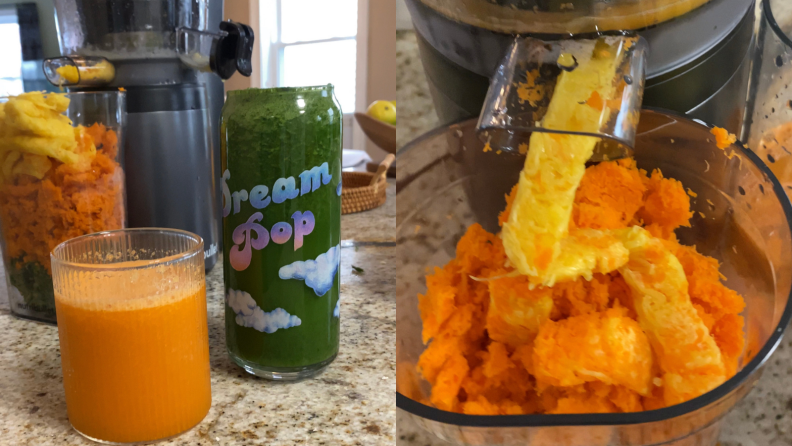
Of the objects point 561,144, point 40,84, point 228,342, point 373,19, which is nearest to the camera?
point 561,144

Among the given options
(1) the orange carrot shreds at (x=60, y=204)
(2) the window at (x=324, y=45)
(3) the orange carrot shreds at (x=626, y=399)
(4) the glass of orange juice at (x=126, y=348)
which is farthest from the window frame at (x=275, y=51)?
(3) the orange carrot shreds at (x=626, y=399)

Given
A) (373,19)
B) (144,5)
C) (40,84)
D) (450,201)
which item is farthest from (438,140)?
(373,19)

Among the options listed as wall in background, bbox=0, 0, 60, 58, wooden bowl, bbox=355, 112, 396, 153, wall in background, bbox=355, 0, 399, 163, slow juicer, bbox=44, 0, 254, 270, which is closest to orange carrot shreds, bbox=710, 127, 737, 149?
slow juicer, bbox=44, 0, 254, 270

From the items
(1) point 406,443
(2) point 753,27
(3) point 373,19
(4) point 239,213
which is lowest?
(1) point 406,443

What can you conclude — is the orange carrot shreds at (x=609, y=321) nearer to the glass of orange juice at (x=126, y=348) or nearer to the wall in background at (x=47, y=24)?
the glass of orange juice at (x=126, y=348)

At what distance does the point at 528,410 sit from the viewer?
10.5 inches

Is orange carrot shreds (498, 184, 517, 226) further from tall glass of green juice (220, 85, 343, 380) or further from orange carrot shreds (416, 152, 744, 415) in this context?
tall glass of green juice (220, 85, 343, 380)

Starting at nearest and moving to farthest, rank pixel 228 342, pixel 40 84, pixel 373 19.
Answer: pixel 228 342
pixel 40 84
pixel 373 19

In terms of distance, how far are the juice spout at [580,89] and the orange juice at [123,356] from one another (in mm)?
191

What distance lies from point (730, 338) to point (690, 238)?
50 millimetres

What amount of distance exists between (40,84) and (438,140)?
915 mm

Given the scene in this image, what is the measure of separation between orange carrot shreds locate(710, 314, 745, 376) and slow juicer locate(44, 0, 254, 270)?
1.06ft

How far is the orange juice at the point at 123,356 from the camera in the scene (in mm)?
271

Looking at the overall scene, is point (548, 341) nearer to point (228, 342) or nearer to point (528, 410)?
point (528, 410)
